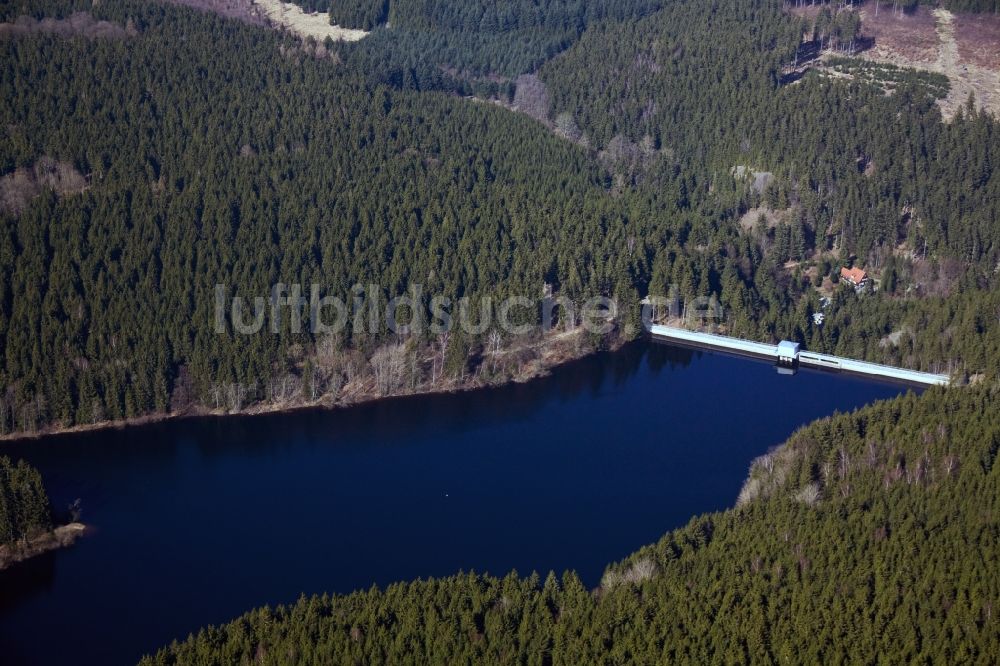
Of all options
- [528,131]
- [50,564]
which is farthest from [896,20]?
[50,564]

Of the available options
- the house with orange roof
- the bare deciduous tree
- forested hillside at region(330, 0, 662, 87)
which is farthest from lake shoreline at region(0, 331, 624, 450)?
forested hillside at region(330, 0, 662, 87)

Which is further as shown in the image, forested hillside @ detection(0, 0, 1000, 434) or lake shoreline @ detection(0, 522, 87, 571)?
forested hillside @ detection(0, 0, 1000, 434)

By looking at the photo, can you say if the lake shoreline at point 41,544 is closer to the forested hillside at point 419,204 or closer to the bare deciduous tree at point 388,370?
the forested hillside at point 419,204

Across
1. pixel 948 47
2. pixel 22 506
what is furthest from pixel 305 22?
pixel 22 506

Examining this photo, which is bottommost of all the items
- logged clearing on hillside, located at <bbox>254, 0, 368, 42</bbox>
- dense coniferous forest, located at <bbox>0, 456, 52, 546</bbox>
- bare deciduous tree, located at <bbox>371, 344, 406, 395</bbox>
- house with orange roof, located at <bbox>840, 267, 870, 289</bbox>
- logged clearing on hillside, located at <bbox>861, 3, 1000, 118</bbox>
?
dense coniferous forest, located at <bbox>0, 456, 52, 546</bbox>

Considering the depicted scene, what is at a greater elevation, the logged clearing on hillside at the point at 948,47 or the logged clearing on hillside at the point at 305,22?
the logged clearing on hillside at the point at 948,47

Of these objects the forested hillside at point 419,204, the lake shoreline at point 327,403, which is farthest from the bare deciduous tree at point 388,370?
the lake shoreline at point 327,403

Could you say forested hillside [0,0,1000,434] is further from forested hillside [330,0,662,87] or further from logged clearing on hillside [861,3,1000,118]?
logged clearing on hillside [861,3,1000,118]
